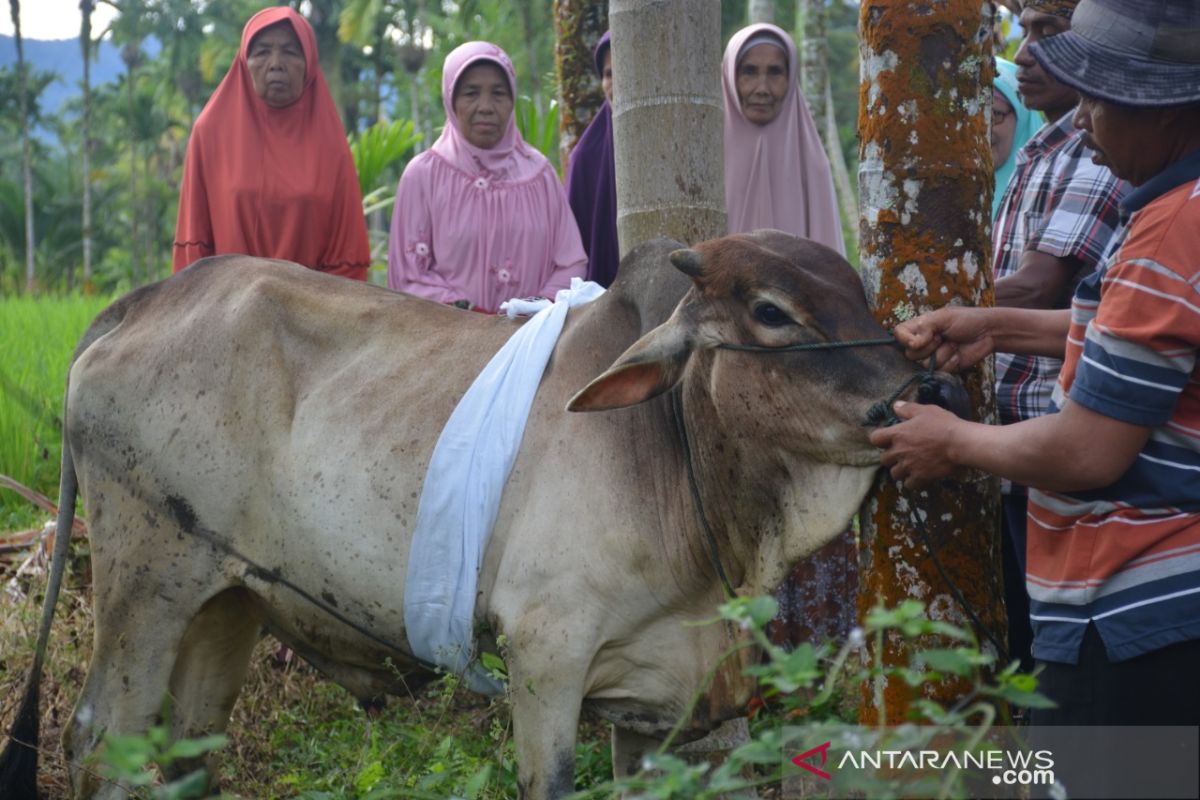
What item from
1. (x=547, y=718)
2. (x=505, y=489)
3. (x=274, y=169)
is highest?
(x=274, y=169)

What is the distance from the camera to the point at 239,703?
5.15m

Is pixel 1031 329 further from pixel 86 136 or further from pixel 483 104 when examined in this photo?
pixel 86 136

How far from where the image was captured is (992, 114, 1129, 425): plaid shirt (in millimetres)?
3379

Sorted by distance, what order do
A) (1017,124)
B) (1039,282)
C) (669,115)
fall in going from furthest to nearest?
1. (1017,124)
2. (669,115)
3. (1039,282)

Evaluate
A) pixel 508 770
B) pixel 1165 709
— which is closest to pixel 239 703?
pixel 508 770

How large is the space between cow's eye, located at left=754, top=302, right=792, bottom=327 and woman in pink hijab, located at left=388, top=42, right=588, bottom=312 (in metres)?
2.49

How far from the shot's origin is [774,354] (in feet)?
10.5

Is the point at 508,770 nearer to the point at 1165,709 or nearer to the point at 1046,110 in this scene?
the point at 1165,709

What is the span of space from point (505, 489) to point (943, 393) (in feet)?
3.69

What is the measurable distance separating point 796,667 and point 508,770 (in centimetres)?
190

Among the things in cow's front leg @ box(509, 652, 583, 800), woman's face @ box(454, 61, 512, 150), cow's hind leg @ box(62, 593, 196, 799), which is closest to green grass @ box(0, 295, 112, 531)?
cow's hind leg @ box(62, 593, 196, 799)

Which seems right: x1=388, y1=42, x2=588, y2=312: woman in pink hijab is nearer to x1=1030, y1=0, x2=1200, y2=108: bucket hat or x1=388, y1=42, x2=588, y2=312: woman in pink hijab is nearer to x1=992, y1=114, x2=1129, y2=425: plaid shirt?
x1=992, y1=114, x2=1129, y2=425: plaid shirt

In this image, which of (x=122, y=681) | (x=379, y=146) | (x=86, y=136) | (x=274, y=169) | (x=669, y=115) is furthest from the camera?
(x=86, y=136)

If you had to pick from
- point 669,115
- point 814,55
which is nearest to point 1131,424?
point 669,115
